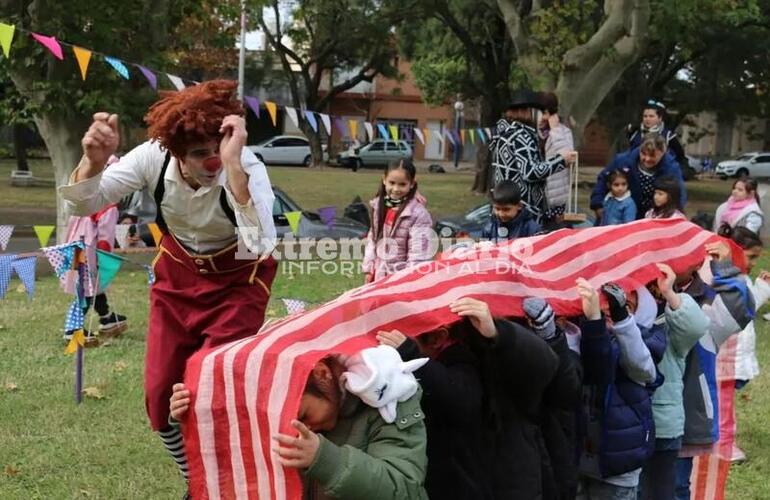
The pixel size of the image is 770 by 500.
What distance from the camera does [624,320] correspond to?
324cm

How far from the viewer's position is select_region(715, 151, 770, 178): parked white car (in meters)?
42.4

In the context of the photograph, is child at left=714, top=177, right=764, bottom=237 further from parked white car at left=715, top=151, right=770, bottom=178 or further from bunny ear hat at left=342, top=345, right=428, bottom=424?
parked white car at left=715, top=151, right=770, bottom=178

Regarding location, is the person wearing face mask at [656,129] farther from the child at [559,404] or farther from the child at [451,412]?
the child at [451,412]

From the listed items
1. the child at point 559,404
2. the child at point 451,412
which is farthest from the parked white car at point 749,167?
the child at point 451,412

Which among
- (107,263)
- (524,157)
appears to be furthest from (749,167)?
(107,263)

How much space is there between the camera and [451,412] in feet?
8.65

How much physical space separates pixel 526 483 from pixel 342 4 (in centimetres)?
2557

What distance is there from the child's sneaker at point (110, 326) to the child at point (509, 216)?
3.68 m

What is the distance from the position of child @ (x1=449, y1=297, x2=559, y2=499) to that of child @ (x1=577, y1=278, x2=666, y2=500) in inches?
17.3

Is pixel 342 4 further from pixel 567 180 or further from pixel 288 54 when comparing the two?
pixel 567 180

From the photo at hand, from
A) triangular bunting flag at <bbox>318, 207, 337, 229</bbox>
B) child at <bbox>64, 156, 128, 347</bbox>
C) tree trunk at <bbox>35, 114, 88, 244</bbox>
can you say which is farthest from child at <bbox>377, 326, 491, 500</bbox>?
tree trunk at <bbox>35, 114, 88, 244</bbox>

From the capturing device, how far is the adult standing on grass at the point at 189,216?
3330 millimetres

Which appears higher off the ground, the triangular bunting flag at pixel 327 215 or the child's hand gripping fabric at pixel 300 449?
the child's hand gripping fabric at pixel 300 449

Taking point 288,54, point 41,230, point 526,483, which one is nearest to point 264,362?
point 526,483
